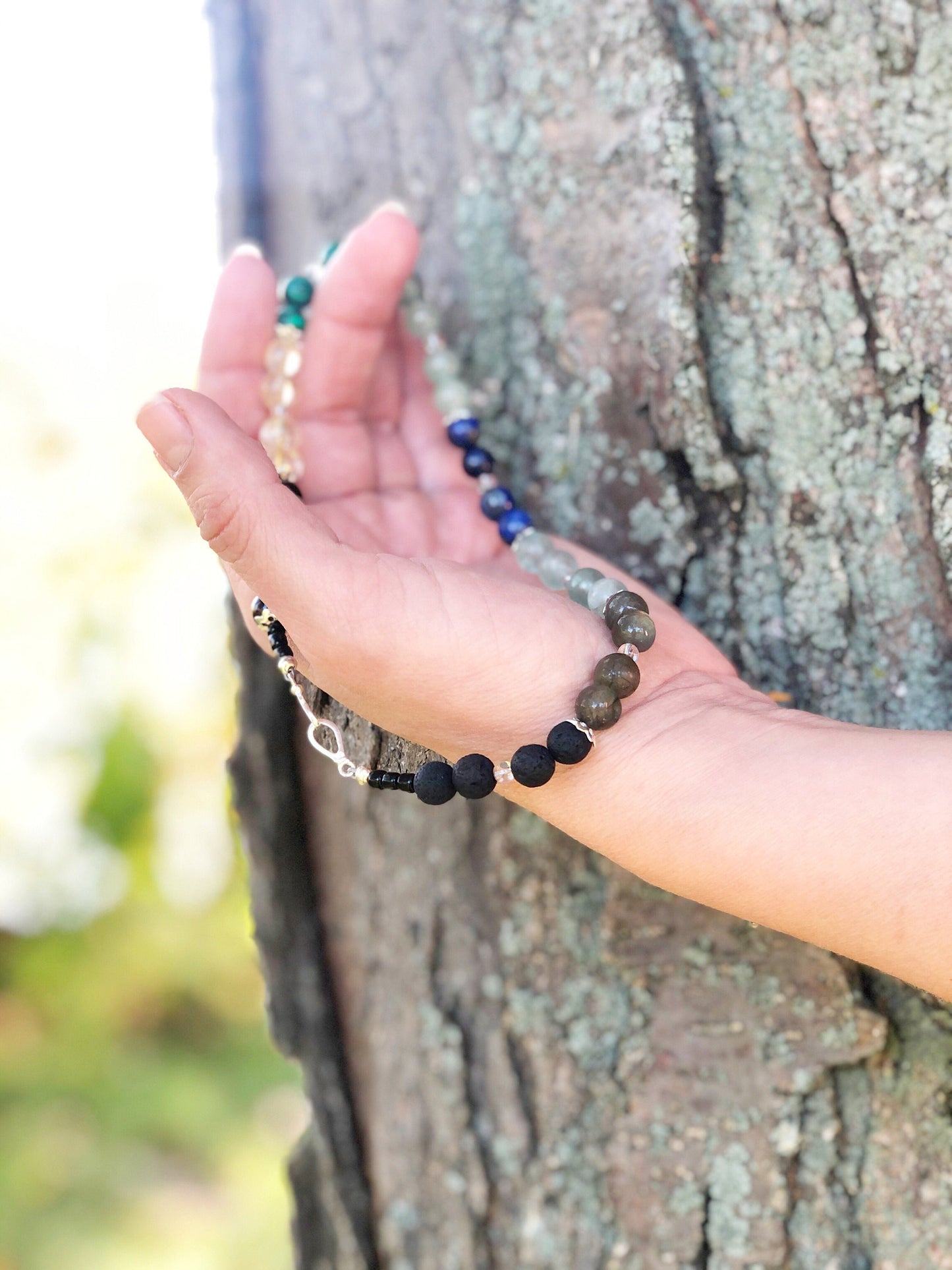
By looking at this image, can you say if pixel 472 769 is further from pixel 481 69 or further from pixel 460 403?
pixel 481 69

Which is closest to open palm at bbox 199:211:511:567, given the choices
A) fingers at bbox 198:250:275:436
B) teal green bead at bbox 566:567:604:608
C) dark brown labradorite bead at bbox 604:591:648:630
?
fingers at bbox 198:250:275:436

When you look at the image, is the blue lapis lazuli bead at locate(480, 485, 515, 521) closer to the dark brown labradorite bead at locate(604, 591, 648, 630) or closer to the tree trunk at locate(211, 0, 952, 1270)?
the tree trunk at locate(211, 0, 952, 1270)

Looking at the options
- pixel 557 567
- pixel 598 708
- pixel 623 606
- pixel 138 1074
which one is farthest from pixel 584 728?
pixel 138 1074

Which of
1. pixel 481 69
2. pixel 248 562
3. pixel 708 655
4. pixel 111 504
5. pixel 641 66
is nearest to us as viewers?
pixel 248 562

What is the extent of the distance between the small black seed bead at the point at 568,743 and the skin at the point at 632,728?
0.04m

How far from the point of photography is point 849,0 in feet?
3.67

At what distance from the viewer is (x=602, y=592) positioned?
109cm

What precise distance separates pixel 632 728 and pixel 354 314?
633 mm

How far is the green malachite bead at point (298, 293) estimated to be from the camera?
128cm

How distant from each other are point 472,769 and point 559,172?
2.49ft

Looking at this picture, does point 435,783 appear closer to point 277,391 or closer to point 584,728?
point 584,728

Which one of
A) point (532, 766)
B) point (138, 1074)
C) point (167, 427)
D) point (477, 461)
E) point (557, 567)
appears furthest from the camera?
point (138, 1074)

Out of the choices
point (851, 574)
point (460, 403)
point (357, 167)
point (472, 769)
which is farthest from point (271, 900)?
point (357, 167)

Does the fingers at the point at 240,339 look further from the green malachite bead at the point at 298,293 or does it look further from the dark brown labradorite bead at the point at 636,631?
the dark brown labradorite bead at the point at 636,631
